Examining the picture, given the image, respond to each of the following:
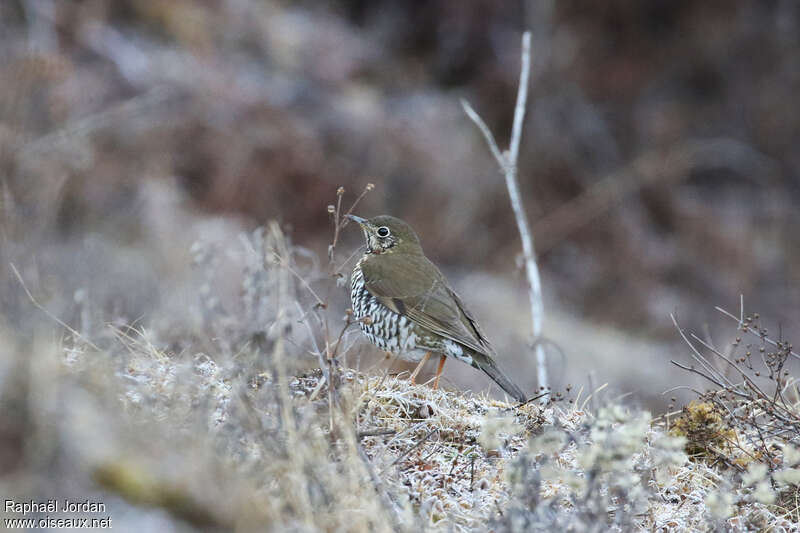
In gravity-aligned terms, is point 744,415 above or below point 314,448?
above

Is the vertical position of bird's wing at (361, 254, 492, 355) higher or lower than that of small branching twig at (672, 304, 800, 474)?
higher

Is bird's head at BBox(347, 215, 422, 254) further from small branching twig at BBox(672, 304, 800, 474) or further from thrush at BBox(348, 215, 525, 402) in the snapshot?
small branching twig at BBox(672, 304, 800, 474)

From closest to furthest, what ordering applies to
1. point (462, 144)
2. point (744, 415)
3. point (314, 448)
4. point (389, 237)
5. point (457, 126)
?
point (314, 448) < point (744, 415) < point (389, 237) < point (462, 144) < point (457, 126)

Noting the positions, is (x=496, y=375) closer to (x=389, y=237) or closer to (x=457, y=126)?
(x=389, y=237)

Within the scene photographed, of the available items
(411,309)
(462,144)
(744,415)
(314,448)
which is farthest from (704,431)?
(462,144)

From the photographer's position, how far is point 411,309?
5.04m

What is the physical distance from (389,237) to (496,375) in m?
1.20

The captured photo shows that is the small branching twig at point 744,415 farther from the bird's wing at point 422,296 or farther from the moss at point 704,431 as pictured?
the bird's wing at point 422,296

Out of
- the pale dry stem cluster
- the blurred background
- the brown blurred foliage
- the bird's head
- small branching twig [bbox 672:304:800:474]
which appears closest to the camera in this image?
the pale dry stem cluster

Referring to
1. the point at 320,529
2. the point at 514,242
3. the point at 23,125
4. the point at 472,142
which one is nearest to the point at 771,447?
the point at 320,529

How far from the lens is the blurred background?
9.84 meters

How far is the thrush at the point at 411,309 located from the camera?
4.95m

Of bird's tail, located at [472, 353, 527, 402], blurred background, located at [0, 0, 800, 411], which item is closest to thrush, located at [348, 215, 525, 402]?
bird's tail, located at [472, 353, 527, 402]

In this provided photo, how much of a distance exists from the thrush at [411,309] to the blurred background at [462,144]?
9.04 ft
